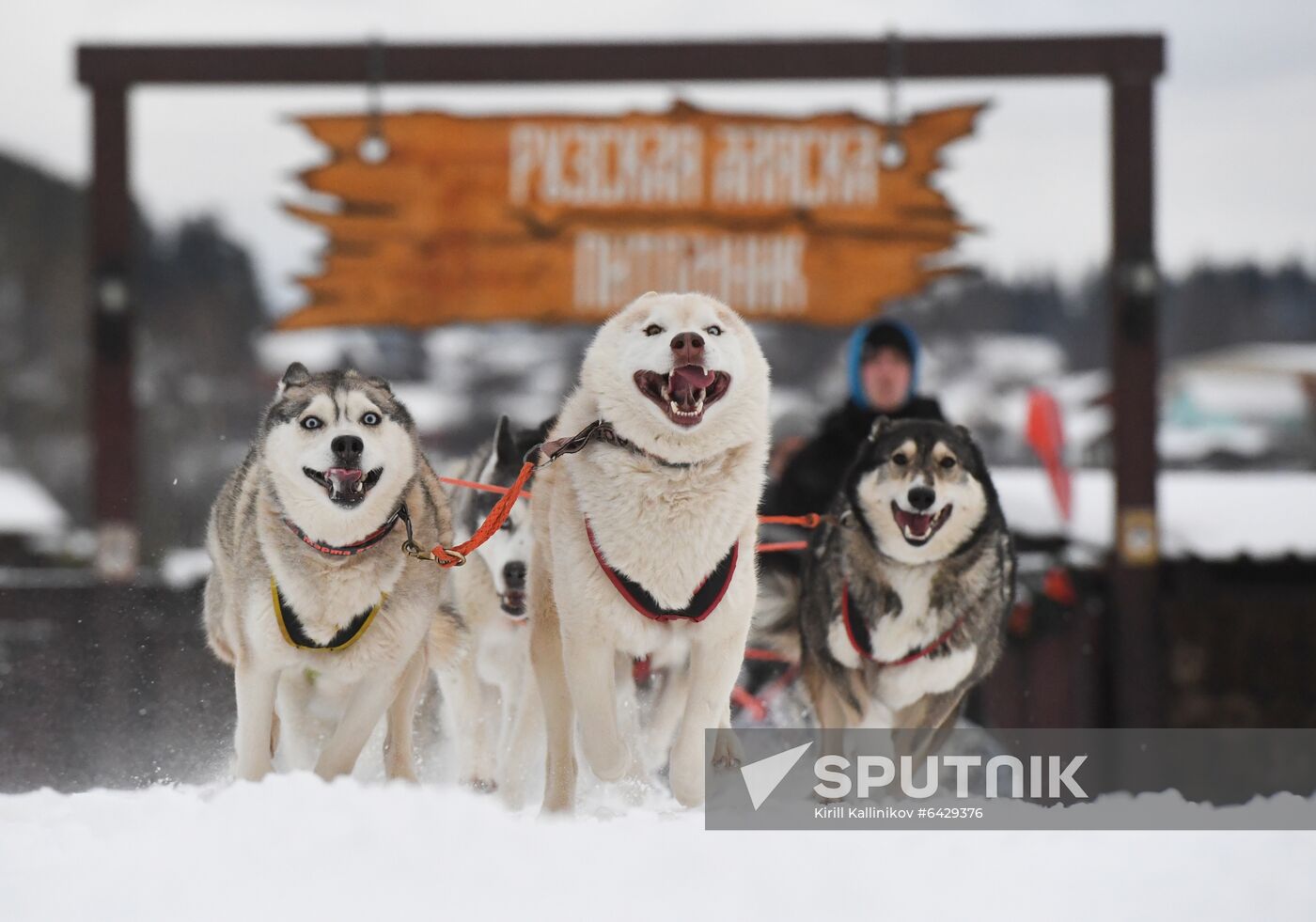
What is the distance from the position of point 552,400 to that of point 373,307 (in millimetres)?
5442

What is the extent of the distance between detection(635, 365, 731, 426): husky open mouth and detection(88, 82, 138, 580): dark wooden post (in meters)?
4.78

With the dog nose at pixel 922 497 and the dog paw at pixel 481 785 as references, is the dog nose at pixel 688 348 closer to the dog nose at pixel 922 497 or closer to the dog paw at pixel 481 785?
the dog nose at pixel 922 497

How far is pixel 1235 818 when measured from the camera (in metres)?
3.24

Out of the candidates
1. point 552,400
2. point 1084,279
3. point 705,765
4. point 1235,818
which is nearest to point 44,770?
point 705,765

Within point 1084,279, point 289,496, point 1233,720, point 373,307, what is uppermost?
point 1084,279

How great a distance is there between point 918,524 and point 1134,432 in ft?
13.0

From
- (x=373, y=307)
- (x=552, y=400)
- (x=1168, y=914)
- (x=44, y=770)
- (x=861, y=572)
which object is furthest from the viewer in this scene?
(x=552, y=400)

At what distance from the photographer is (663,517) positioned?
2.83 m

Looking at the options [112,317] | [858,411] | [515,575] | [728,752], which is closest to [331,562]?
[515,575]

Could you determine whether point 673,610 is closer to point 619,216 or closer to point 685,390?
point 685,390

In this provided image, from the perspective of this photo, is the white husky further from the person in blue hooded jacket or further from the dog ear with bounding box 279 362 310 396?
the person in blue hooded jacket

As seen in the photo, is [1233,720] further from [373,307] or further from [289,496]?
[289,496]

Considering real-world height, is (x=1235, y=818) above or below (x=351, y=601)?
below

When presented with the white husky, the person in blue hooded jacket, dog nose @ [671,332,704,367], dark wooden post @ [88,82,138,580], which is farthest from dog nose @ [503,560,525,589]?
dark wooden post @ [88,82,138,580]
